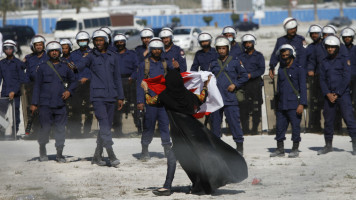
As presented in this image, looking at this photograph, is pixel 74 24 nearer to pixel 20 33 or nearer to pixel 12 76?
pixel 20 33

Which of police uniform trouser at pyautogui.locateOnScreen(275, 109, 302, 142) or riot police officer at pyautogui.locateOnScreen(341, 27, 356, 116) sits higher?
riot police officer at pyautogui.locateOnScreen(341, 27, 356, 116)

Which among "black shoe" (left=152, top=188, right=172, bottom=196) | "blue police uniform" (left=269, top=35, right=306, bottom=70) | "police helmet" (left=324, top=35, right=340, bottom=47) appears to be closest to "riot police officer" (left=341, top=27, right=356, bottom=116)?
"blue police uniform" (left=269, top=35, right=306, bottom=70)

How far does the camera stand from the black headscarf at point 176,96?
9312 mm

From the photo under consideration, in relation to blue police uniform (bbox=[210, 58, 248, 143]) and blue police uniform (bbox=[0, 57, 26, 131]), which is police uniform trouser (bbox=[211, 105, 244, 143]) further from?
blue police uniform (bbox=[0, 57, 26, 131])

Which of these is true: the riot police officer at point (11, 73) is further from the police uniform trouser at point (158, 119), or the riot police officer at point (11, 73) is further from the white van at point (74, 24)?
the white van at point (74, 24)

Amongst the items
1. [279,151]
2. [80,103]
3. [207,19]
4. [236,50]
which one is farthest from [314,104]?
[207,19]

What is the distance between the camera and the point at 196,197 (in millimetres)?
9227

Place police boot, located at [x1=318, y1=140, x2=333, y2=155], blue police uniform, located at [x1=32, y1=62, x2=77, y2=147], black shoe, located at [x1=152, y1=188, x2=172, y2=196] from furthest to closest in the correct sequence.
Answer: police boot, located at [x1=318, y1=140, x2=333, y2=155] < blue police uniform, located at [x1=32, y1=62, x2=77, y2=147] < black shoe, located at [x1=152, y1=188, x2=172, y2=196]

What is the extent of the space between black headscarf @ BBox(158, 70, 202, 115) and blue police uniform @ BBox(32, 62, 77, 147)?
126 inches

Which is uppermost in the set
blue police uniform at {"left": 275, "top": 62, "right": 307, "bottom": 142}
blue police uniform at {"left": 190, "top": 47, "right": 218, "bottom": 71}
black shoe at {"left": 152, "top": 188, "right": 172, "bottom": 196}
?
blue police uniform at {"left": 190, "top": 47, "right": 218, "bottom": 71}

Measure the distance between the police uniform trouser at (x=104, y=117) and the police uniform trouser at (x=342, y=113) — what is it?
11.6 feet

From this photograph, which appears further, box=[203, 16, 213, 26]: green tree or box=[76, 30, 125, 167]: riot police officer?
box=[203, 16, 213, 26]: green tree

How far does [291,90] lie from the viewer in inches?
483

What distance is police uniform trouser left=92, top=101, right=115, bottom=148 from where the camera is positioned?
1158cm
